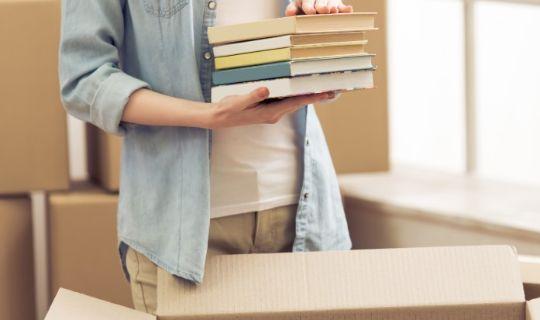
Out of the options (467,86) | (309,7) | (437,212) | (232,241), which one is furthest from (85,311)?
(467,86)

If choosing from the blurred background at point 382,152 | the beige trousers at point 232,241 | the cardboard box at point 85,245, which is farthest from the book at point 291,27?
the cardboard box at point 85,245

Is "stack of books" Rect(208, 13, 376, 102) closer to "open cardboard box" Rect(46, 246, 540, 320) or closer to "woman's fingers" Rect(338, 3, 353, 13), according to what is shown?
"woman's fingers" Rect(338, 3, 353, 13)

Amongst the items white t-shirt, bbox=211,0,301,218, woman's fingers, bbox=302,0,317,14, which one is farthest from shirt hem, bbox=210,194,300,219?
woman's fingers, bbox=302,0,317,14

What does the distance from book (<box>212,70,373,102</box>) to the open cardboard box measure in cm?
18

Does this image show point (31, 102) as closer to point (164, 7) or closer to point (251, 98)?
point (164, 7)

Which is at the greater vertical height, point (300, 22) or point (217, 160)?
point (300, 22)

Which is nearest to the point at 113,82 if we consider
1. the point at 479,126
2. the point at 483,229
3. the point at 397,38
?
the point at 483,229

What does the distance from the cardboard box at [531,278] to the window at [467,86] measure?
4.00 ft

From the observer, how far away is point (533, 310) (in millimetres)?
953

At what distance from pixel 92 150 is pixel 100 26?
106 centimetres

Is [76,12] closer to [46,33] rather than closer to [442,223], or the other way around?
[46,33]

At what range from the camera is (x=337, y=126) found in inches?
78.7

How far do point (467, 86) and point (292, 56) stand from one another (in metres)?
1.48

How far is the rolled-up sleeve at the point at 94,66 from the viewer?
997 mm
